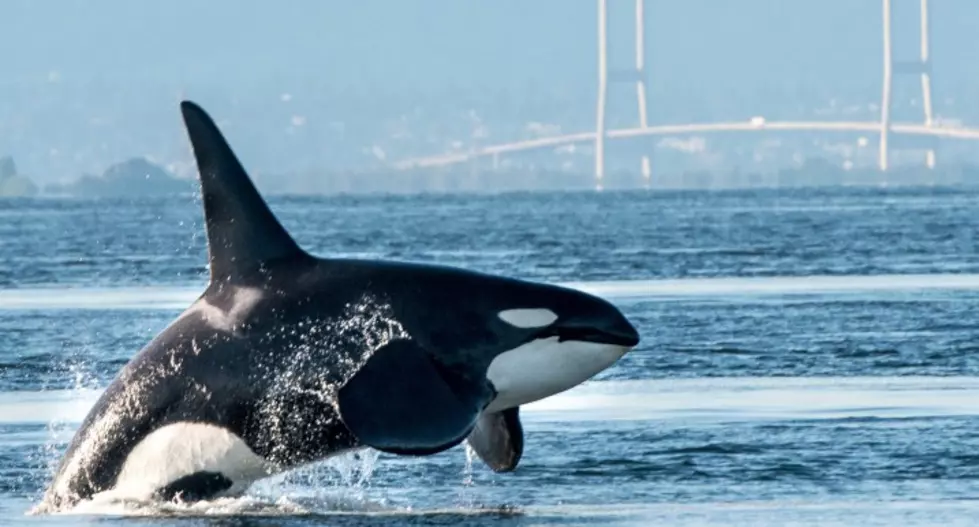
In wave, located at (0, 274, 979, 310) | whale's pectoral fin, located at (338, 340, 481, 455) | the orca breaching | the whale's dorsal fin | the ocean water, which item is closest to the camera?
whale's pectoral fin, located at (338, 340, 481, 455)

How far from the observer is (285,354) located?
13.8 meters

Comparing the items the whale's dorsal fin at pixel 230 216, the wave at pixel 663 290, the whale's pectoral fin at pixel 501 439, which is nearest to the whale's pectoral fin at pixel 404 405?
the whale's pectoral fin at pixel 501 439

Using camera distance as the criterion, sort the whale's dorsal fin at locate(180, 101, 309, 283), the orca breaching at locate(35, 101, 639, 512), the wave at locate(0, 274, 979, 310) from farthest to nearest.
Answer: the wave at locate(0, 274, 979, 310)
the whale's dorsal fin at locate(180, 101, 309, 283)
the orca breaching at locate(35, 101, 639, 512)

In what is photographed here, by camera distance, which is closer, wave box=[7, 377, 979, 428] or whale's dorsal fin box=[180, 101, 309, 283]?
whale's dorsal fin box=[180, 101, 309, 283]

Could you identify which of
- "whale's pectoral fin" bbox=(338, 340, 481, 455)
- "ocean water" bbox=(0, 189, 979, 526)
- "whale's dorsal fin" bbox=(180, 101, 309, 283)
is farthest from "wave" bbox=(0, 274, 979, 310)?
"whale's pectoral fin" bbox=(338, 340, 481, 455)

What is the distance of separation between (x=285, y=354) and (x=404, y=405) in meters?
0.94

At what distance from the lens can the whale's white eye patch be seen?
13898 millimetres

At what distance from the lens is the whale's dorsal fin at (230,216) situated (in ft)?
46.7

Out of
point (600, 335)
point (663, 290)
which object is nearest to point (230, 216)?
point (600, 335)

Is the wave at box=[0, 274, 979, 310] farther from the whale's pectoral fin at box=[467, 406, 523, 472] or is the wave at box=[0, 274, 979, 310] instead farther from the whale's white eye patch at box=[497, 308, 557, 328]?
the whale's white eye patch at box=[497, 308, 557, 328]

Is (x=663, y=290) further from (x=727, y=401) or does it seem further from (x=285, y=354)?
(x=285, y=354)

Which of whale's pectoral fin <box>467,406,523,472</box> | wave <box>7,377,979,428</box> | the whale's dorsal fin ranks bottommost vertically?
wave <box>7,377,979,428</box>

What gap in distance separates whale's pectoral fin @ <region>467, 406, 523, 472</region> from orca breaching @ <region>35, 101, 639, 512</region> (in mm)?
80

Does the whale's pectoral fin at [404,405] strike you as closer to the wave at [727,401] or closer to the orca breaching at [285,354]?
the orca breaching at [285,354]
